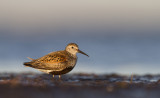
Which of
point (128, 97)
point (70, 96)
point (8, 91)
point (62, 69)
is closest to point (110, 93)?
point (128, 97)

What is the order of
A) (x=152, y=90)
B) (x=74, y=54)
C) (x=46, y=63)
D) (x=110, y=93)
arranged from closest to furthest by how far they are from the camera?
(x=110, y=93) → (x=152, y=90) → (x=46, y=63) → (x=74, y=54)

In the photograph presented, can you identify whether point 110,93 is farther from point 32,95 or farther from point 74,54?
point 74,54

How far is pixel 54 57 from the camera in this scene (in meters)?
13.4

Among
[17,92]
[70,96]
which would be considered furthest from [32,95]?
[70,96]

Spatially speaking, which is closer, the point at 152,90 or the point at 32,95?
the point at 32,95

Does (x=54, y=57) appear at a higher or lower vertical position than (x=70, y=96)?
higher

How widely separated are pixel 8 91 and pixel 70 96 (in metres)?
1.70

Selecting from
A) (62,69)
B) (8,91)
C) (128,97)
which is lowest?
(128,97)

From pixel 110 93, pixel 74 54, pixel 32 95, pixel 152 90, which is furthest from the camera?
pixel 74 54

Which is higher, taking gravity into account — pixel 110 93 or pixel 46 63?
pixel 46 63

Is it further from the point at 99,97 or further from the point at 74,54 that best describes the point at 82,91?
the point at 74,54

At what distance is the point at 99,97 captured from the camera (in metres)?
7.99

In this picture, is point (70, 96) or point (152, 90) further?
point (152, 90)

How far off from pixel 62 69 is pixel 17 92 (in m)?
5.41
